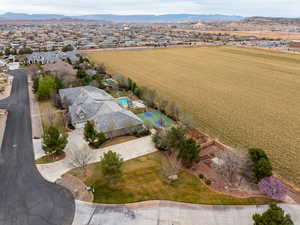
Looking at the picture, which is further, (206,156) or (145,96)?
(145,96)

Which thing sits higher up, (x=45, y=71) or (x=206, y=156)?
(x=45, y=71)

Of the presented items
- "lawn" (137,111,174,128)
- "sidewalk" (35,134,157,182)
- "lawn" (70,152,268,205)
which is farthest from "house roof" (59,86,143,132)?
"lawn" (70,152,268,205)

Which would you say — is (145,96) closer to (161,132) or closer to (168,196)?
(161,132)

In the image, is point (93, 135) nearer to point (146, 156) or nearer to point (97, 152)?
point (97, 152)

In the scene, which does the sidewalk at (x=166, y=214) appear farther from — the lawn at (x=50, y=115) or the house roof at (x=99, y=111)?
the lawn at (x=50, y=115)

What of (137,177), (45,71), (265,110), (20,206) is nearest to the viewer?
(20,206)

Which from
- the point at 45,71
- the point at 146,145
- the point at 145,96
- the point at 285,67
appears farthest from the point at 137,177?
the point at 285,67
